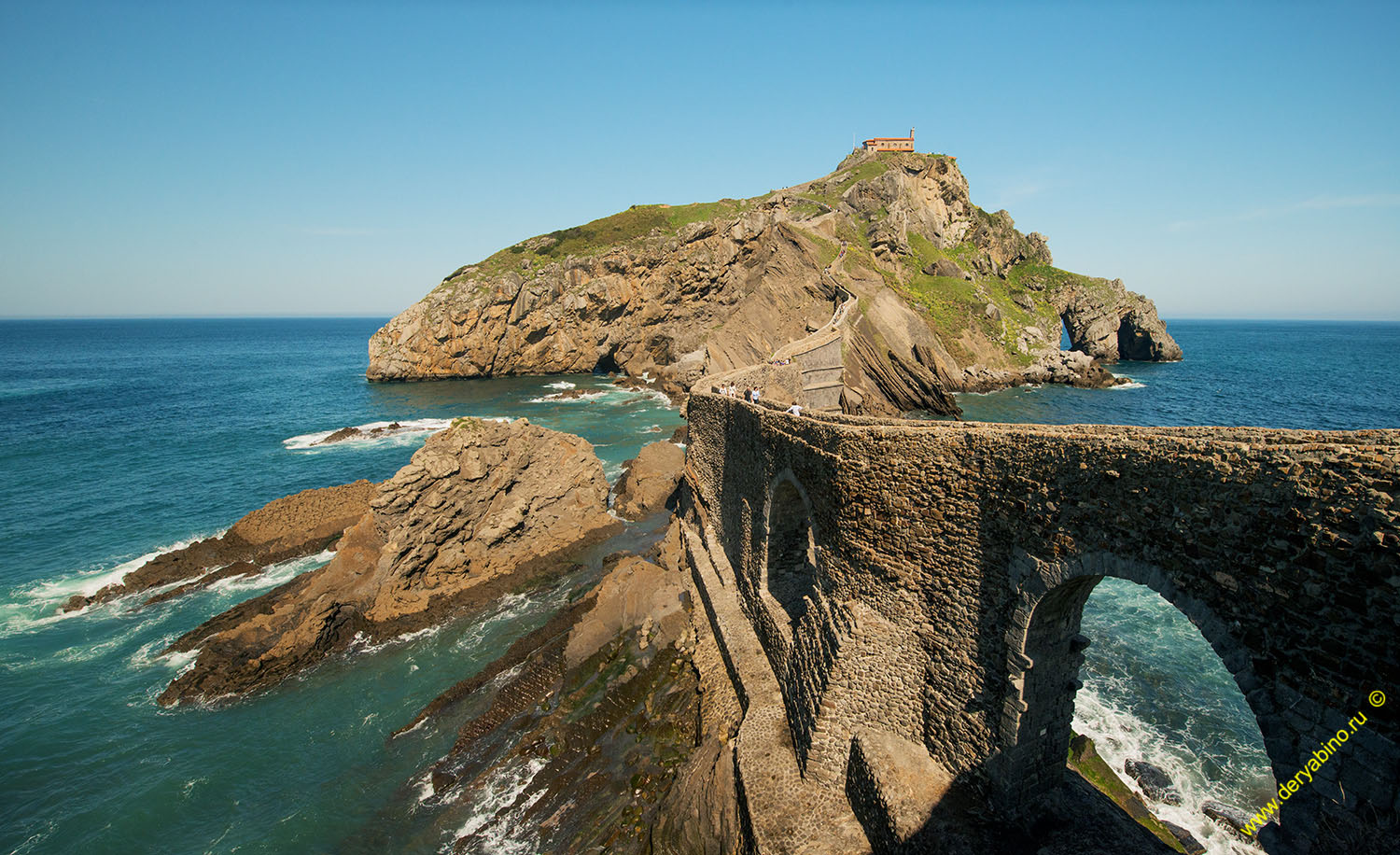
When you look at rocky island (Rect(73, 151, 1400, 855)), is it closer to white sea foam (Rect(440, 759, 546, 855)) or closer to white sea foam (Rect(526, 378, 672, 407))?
white sea foam (Rect(440, 759, 546, 855))

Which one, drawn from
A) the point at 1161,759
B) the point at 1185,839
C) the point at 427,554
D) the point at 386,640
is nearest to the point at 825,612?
the point at 1185,839

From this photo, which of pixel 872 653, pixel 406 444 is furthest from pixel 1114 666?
pixel 406 444

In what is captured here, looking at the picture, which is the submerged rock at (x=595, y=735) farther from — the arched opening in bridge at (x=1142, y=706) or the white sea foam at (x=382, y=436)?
the white sea foam at (x=382, y=436)

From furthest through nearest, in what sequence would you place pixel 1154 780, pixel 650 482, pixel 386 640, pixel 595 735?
pixel 650 482 < pixel 386 640 < pixel 595 735 < pixel 1154 780

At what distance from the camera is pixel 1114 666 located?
16.9m

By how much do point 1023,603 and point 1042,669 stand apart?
117cm

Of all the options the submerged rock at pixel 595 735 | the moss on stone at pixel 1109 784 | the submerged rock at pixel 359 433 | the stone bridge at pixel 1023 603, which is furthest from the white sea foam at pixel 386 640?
the submerged rock at pixel 359 433

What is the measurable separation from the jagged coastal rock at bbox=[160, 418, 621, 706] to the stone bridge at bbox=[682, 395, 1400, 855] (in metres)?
12.1

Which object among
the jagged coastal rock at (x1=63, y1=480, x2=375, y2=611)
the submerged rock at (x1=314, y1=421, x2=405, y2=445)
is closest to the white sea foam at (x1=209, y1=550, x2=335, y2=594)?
the jagged coastal rock at (x1=63, y1=480, x2=375, y2=611)

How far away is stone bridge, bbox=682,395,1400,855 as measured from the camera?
5.88 meters

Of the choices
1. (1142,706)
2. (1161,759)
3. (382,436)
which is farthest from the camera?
(382,436)

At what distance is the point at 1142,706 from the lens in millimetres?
15344

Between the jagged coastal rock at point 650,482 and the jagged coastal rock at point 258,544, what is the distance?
12.9m

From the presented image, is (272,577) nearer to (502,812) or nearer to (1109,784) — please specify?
(502,812)
